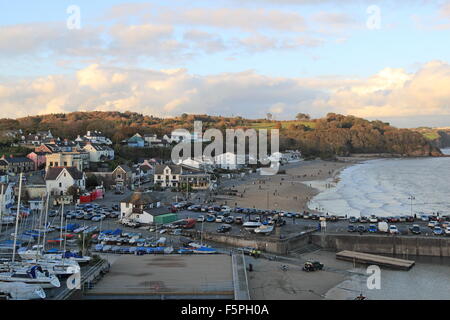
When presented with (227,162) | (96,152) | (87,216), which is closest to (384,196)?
(227,162)

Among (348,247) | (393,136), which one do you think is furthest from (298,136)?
(348,247)

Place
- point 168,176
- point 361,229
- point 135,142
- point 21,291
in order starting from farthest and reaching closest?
point 135,142 < point 168,176 < point 361,229 < point 21,291

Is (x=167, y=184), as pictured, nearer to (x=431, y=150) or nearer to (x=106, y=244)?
(x=106, y=244)

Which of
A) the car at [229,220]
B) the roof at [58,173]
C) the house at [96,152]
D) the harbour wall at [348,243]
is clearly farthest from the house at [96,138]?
the harbour wall at [348,243]

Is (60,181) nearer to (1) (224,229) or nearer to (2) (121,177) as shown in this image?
(2) (121,177)

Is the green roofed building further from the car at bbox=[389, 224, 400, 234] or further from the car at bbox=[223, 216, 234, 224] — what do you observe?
the car at bbox=[389, 224, 400, 234]

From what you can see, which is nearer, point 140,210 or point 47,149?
point 140,210

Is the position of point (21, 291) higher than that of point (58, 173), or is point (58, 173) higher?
point (58, 173)
